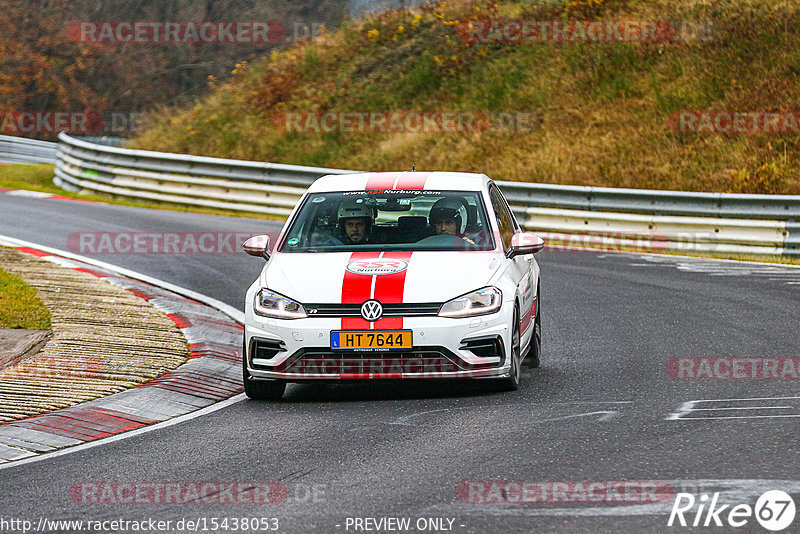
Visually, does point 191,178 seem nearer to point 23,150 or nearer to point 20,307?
point 20,307

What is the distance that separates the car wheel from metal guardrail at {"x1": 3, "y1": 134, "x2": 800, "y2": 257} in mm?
11405

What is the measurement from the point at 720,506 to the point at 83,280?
32.9 ft

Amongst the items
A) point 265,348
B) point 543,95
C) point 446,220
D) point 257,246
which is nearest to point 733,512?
point 265,348

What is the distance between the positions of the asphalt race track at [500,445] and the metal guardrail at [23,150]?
27677mm

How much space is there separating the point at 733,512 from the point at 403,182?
5046 millimetres

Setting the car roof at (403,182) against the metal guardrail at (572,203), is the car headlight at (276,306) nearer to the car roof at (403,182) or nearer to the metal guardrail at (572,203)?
the car roof at (403,182)

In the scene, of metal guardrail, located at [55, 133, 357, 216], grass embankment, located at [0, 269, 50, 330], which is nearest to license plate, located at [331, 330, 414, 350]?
grass embankment, located at [0, 269, 50, 330]

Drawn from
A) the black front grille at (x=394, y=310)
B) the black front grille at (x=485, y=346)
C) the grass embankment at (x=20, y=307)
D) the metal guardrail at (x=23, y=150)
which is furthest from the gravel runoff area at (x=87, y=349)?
the metal guardrail at (x=23, y=150)

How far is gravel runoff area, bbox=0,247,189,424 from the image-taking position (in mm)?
8539

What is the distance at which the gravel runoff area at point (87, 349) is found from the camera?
8.54 meters

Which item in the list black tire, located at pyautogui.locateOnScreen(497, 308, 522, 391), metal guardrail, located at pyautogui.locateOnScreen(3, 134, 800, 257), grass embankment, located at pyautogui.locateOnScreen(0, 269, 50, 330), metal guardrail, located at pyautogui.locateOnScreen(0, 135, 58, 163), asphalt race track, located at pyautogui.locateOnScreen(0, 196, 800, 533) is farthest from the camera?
metal guardrail, located at pyautogui.locateOnScreen(0, 135, 58, 163)

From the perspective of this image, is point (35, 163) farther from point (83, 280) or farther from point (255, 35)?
point (83, 280)

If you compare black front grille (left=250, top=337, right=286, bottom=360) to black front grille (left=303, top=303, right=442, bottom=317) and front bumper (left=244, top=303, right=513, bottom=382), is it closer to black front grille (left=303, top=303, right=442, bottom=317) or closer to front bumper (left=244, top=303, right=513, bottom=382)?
front bumper (left=244, top=303, right=513, bottom=382)

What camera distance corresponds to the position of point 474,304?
8391mm
